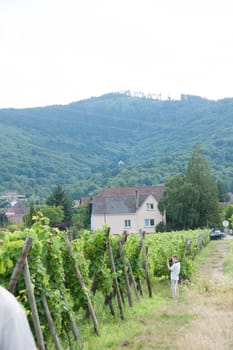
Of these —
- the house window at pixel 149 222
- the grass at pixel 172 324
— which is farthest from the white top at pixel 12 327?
the house window at pixel 149 222

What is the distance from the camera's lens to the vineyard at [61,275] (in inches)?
319

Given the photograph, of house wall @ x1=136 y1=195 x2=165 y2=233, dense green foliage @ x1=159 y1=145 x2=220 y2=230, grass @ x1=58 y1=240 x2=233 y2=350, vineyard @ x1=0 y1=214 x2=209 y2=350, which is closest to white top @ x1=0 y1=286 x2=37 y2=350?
vineyard @ x1=0 y1=214 x2=209 y2=350

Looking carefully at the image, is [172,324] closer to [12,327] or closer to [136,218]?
[12,327]

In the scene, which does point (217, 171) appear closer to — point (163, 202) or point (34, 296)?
point (163, 202)

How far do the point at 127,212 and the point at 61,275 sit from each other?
68408 mm

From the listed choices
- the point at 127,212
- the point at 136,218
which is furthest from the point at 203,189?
the point at 127,212

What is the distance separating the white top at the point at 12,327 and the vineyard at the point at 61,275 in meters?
5.89

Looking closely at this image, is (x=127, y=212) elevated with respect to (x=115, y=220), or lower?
elevated

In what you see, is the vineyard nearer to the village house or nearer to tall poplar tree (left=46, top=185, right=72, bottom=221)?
the village house

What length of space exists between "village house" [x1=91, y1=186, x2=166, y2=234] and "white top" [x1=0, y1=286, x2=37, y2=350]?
74105 mm

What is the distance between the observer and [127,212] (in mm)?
77938

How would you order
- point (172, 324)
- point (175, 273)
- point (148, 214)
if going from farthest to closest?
point (148, 214), point (175, 273), point (172, 324)

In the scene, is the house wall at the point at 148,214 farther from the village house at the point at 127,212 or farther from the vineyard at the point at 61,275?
the vineyard at the point at 61,275

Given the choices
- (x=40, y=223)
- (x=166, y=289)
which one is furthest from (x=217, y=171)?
→ (x=40, y=223)
